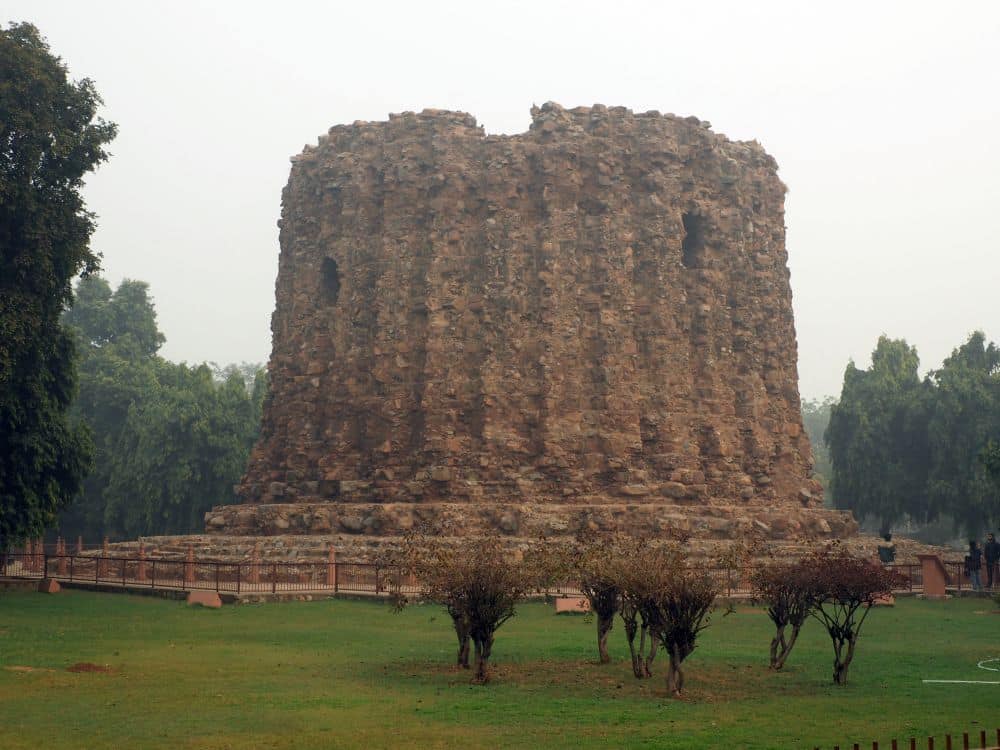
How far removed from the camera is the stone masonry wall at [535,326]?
2480cm

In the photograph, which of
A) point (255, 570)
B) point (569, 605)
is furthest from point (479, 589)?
point (255, 570)

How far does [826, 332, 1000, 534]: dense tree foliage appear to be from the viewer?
114ft

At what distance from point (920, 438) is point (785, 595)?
26.6 meters

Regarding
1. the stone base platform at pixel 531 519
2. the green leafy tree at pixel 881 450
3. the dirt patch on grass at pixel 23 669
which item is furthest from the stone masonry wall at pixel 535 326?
the dirt patch on grass at pixel 23 669

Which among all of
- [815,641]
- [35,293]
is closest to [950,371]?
[815,641]

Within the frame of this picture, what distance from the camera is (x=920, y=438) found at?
122 feet

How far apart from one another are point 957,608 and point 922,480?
1762cm

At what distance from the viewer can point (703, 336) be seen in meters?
26.3

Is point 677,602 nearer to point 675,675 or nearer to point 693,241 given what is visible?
point 675,675

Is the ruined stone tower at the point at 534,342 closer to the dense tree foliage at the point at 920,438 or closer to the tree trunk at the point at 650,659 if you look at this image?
the dense tree foliage at the point at 920,438

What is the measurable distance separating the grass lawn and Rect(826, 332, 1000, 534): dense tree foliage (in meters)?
18.4

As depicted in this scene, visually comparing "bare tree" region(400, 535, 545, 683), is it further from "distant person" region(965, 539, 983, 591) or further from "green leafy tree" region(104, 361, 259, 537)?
"green leafy tree" region(104, 361, 259, 537)

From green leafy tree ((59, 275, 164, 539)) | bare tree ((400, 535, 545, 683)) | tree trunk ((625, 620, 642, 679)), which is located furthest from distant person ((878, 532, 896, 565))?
green leafy tree ((59, 275, 164, 539))

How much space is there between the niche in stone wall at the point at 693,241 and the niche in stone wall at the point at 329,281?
8083mm
